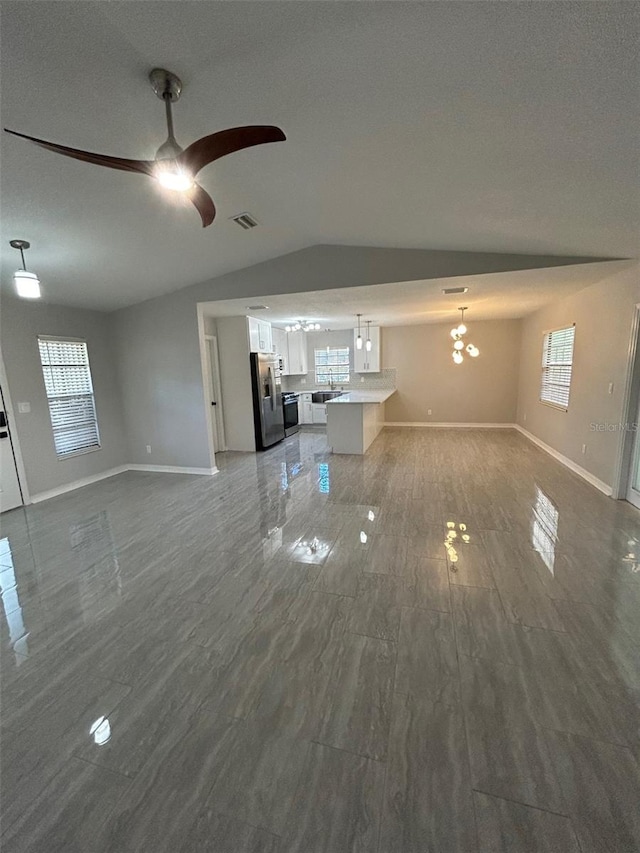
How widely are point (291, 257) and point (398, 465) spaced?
10.6 feet

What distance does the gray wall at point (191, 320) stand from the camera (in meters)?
3.70

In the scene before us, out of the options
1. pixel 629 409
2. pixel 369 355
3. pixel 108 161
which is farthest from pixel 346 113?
pixel 369 355

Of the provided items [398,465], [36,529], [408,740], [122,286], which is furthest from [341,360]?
[408,740]

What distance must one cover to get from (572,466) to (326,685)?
4.71m

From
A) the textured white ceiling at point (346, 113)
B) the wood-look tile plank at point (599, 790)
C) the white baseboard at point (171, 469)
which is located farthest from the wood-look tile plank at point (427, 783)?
the white baseboard at point (171, 469)

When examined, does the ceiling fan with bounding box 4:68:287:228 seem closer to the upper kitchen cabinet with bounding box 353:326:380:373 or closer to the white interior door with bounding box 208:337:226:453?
the white interior door with bounding box 208:337:226:453

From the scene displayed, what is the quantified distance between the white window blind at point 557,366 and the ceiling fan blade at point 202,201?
5.09m

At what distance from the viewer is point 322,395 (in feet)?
28.2

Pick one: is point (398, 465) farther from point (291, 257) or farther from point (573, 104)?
point (573, 104)

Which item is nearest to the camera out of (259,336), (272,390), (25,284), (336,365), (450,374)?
(25,284)

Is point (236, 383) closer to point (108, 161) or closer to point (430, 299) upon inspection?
point (430, 299)

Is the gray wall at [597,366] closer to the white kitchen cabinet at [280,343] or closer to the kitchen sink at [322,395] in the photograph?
the kitchen sink at [322,395]

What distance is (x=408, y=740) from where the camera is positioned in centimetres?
138

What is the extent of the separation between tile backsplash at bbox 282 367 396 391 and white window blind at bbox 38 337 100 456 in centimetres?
496
